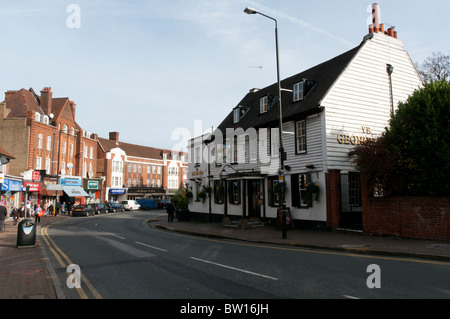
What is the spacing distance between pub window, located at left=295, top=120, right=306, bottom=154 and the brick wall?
5004mm

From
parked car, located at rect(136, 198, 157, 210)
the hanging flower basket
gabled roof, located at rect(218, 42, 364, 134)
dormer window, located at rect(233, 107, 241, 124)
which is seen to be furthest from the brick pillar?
parked car, located at rect(136, 198, 157, 210)


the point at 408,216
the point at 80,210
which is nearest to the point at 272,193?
the point at 408,216

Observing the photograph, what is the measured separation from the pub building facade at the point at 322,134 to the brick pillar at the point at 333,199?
0.16 ft

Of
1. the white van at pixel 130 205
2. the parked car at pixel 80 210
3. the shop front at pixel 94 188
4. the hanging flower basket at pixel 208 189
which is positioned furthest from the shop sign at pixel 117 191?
the hanging flower basket at pixel 208 189

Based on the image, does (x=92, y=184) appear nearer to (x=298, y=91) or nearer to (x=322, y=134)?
(x=298, y=91)

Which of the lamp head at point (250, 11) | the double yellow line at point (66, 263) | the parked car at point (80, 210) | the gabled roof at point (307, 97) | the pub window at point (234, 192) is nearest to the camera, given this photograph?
the double yellow line at point (66, 263)

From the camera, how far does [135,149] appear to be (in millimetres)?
77312

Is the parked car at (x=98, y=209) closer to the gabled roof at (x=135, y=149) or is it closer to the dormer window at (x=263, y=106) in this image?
the gabled roof at (x=135, y=149)

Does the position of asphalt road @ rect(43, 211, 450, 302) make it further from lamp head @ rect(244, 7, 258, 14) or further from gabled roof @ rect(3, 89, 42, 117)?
gabled roof @ rect(3, 89, 42, 117)

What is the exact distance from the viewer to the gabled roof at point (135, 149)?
68988 mm

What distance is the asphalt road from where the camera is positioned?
6.90 metres

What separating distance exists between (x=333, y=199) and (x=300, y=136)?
4.37 m
